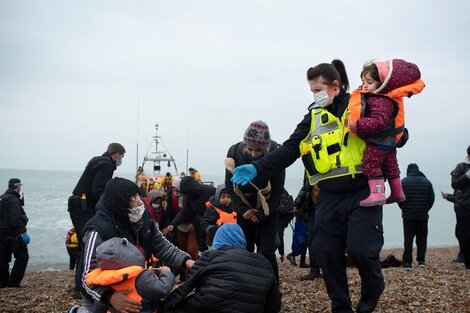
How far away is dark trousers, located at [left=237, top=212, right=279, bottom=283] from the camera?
508 centimetres

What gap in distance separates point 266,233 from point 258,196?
44 cm

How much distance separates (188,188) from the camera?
26.8ft

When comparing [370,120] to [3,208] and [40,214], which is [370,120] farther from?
[40,214]

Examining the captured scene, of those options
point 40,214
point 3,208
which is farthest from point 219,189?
point 40,214

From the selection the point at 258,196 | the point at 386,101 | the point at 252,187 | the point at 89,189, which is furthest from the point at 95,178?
the point at 386,101

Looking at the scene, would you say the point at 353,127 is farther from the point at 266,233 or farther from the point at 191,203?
the point at 191,203

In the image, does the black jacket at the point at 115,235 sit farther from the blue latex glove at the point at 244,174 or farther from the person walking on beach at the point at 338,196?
the person walking on beach at the point at 338,196

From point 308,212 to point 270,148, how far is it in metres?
2.93

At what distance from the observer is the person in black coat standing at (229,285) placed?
3254 mm

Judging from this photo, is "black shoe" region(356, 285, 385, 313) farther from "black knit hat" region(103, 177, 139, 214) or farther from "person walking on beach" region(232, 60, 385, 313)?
"black knit hat" region(103, 177, 139, 214)

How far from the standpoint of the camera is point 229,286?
128 inches

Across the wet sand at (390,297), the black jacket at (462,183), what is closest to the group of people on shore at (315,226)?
the wet sand at (390,297)

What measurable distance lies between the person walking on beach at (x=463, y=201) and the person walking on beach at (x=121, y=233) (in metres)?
6.93

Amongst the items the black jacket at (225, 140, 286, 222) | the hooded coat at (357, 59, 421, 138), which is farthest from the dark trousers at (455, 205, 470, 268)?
the hooded coat at (357, 59, 421, 138)
